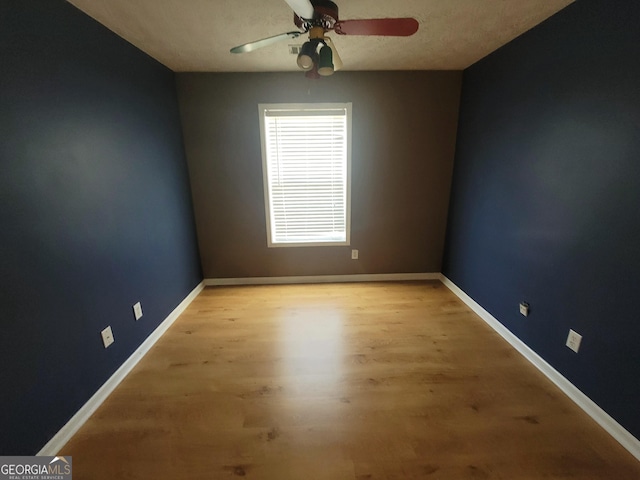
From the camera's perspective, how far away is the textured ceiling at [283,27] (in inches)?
64.1

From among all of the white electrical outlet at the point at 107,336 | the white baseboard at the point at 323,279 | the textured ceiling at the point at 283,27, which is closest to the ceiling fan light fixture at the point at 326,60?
the textured ceiling at the point at 283,27

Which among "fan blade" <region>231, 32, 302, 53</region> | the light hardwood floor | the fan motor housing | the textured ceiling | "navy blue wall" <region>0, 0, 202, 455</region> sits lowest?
the light hardwood floor

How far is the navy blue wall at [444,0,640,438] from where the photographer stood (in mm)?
1373

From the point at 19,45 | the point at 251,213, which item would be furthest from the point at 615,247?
the point at 19,45

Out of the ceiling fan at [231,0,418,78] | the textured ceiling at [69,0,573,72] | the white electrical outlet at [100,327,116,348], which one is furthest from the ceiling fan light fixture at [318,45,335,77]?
the white electrical outlet at [100,327,116,348]

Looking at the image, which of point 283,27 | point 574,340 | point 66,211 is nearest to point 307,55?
point 283,27

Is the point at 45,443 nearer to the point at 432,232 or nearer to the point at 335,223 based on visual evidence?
the point at 335,223

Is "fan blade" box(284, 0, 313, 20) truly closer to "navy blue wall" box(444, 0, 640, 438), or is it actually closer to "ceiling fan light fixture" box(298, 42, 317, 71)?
"ceiling fan light fixture" box(298, 42, 317, 71)

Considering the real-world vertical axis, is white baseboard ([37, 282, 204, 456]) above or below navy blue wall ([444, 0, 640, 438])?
below

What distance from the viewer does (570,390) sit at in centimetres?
168

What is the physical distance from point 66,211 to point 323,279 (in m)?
2.51

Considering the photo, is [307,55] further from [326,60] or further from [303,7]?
[303,7]

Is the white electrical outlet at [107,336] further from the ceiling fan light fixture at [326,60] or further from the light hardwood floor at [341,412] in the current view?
the ceiling fan light fixture at [326,60]

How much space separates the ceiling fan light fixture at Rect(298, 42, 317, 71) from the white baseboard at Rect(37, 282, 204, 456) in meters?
2.34
